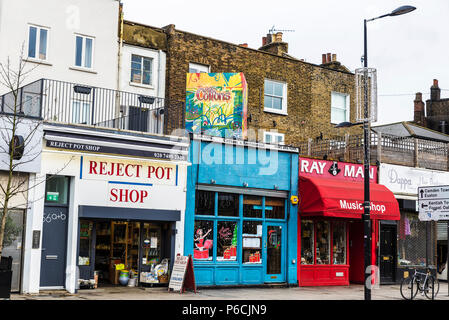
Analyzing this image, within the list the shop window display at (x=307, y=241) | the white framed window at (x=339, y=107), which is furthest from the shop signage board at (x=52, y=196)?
the white framed window at (x=339, y=107)

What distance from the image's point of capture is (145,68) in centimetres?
2433

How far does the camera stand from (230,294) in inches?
709

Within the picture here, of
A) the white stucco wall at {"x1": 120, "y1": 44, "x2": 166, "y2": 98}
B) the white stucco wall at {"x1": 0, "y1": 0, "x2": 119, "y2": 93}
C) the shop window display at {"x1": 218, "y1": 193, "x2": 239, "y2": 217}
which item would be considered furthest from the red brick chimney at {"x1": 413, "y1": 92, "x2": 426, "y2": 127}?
the shop window display at {"x1": 218, "y1": 193, "x2": 239, "y2": 217}

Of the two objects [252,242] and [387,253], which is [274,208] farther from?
[387,253]

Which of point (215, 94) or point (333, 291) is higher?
point (215, 94)

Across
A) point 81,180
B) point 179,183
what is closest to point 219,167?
point 179,183

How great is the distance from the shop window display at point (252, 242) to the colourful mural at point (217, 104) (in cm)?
319

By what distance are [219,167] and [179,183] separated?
167 cm

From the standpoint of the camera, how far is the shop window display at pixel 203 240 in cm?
1952

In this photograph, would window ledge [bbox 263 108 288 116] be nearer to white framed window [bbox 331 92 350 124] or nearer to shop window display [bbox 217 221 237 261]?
white framed window [bbox 331 92 350 124]

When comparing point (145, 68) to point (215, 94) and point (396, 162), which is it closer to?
point (215, 94)

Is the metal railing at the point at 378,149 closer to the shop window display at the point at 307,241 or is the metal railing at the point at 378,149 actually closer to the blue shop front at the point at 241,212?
the shop window display at the point at 307,241

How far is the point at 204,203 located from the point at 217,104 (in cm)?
419

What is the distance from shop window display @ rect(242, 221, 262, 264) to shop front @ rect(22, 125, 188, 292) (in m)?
2.65
